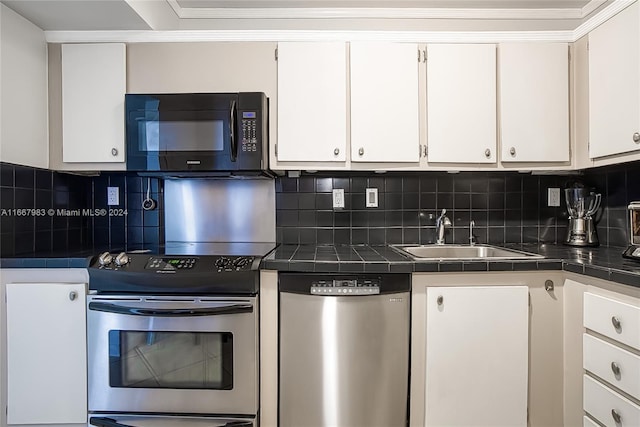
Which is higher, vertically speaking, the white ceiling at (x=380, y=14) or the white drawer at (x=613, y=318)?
the white ceiling at (x=380, y=14)

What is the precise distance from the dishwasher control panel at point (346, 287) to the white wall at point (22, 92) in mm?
1529

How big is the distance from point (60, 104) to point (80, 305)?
1049 mm

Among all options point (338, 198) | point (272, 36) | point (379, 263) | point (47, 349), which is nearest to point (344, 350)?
point (379, 263)

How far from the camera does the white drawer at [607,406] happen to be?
50.3 inches

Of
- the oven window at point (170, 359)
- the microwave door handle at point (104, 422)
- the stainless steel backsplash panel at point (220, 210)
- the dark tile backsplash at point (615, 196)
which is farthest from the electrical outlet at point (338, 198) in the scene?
the microwave door handle at point (104, 422)

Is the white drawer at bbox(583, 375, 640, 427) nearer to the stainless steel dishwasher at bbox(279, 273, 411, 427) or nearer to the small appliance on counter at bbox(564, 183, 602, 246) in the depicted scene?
the stainless steel dishwasher at bbox(279, 273, 411, 427)

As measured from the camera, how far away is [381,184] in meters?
2.23

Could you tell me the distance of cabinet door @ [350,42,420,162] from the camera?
187 centimetres

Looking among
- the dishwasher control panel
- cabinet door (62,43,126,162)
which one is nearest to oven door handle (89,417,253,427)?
the dishwasher control panel

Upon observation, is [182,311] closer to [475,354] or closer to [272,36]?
[475,354]

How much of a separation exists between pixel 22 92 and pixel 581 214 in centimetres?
299

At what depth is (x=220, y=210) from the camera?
224 centimetres

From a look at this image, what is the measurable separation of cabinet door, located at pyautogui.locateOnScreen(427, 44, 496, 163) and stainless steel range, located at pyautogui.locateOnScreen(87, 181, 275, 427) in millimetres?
1144

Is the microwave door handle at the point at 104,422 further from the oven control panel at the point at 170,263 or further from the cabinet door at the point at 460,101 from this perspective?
the cabinet door at the point at 460,101
